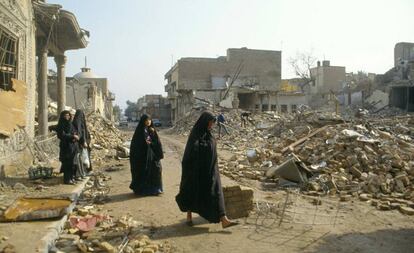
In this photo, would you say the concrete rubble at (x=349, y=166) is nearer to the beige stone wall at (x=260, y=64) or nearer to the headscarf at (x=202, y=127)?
the headscarf at (x=202, y=127)

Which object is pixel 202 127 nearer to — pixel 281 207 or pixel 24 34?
pixel 281 207

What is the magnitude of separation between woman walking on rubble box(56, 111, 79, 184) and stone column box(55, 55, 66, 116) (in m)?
→ 6.92

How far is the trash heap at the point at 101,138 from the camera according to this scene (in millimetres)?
14667

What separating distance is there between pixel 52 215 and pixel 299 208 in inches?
153

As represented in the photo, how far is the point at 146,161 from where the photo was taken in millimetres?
7379

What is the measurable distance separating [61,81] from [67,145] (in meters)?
7.17

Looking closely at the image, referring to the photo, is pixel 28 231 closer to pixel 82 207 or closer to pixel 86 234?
pixel 86 234

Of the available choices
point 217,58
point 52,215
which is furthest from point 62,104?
point 217,58

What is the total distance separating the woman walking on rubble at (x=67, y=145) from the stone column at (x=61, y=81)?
6.92 meters

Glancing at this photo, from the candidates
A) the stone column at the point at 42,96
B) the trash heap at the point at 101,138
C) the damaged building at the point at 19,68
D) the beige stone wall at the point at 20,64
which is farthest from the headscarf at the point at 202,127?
the trash heap at the point at 101,138

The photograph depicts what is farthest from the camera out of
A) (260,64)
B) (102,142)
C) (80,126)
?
(260,64)

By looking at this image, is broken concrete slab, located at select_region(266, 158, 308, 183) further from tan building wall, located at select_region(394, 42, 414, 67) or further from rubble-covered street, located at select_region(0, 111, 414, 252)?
tan building wall, located at select_region(394, 42, 414, 67)

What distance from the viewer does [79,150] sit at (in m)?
8.28

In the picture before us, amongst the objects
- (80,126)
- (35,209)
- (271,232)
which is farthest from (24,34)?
(271,232)
